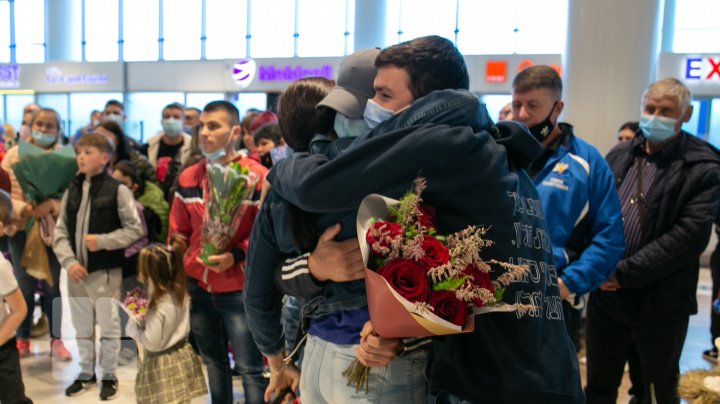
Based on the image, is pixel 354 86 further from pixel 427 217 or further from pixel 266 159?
pixel 266 159

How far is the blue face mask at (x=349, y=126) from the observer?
1.68 m

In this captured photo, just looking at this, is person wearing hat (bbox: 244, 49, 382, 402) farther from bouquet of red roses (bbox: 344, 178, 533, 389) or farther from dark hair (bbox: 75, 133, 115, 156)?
dark hair (bbox: 75, 133, 115, 156)

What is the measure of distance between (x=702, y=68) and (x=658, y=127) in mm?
9744

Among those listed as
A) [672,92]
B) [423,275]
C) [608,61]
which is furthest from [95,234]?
[608,61]

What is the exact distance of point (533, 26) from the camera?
49.8 feet

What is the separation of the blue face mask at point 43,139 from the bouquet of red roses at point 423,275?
4673 mm

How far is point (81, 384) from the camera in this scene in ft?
13.9

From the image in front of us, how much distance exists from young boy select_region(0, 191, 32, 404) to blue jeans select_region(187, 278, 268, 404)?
0.84 metres

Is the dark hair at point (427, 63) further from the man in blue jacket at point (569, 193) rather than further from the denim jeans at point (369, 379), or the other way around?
the man in blue jacket at point (569, 193)

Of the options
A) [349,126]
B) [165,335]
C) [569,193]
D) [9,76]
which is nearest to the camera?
[349,126]

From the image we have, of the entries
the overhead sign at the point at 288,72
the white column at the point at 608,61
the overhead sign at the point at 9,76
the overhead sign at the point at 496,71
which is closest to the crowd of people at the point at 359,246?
the white column at the point at 608,61

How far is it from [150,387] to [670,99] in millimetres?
3008

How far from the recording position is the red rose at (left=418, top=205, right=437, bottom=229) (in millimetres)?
1330

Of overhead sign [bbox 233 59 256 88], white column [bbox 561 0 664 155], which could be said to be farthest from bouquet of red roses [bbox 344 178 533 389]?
overhead sign [bbox 233 59 256 88]
